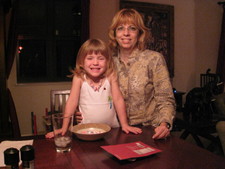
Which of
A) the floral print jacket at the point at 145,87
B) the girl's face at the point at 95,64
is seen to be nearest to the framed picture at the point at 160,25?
the floral print jacket at the point at 145,87

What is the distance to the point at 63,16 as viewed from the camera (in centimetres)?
442

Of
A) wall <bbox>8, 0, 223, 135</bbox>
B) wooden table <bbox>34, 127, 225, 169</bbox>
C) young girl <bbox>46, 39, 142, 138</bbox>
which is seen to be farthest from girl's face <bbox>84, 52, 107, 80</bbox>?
wall <bbox>8, 0, 223, 135</bbox>

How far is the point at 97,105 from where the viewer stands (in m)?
1.43

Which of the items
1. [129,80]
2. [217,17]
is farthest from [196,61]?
[129,80]

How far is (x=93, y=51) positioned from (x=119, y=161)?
29.0 inches

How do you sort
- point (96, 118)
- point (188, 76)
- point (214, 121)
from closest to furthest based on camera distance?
point (96, 118) → point (214, 121) → point (188, 76)

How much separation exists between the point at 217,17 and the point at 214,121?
3546mm

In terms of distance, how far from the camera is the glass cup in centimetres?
105

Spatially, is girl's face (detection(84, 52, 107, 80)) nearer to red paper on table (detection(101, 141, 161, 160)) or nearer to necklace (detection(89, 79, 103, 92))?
necklace (detection(89, 79, 103, 92))

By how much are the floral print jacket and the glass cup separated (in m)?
0.57

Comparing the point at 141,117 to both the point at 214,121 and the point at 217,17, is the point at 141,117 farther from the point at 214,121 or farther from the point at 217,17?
the point at 217,17

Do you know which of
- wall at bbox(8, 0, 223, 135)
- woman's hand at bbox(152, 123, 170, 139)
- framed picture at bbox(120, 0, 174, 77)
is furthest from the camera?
framed picture at bbox(120, 0, 174, 77)

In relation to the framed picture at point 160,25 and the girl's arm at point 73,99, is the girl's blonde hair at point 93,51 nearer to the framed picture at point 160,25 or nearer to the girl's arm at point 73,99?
the girl's arm at point 73,99

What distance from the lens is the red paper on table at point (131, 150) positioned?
939 millimetres
